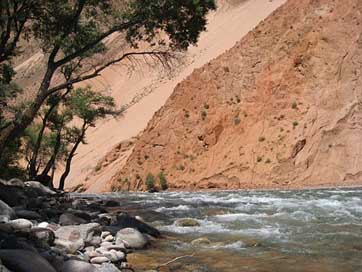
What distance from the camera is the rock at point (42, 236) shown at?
27.3ft

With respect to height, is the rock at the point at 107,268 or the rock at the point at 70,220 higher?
the rock at the point at 70,220

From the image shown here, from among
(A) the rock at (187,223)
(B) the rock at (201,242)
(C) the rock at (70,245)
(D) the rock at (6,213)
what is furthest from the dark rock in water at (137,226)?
(C) the rock at (70,245)

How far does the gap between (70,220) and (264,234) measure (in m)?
4.11

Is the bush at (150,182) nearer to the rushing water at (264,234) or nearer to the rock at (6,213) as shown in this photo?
the rushing water at (264,234)

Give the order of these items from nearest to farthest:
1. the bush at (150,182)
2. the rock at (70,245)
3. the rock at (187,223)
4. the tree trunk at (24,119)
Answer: the rock at (70,245) → the rock at (187,223) → the tree trunk at (24,119) → the bush at (150,182)

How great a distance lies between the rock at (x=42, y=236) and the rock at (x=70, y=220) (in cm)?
236

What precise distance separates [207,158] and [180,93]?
795 cm

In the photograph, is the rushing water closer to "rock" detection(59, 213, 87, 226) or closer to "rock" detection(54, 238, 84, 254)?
"rock" detection(54, 238, 84, 254)

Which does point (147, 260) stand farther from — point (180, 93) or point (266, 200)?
point (180, 93)

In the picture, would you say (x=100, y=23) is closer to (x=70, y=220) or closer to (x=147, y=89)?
(x=70, y=220)

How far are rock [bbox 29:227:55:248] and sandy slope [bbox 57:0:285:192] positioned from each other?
1400 inches

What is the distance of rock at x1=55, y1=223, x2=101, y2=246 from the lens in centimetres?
902

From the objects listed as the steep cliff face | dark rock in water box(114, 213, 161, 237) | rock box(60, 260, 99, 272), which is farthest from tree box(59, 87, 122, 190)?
rock box(60, 260, 99, 272)

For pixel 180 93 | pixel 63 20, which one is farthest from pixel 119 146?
pixel 63 20
